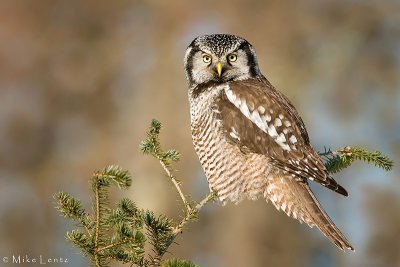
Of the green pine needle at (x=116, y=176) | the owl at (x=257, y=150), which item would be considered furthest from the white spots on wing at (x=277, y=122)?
the green pine needle at (x=116, y=176)

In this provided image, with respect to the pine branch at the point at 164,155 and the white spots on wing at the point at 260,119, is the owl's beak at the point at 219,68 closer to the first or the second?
the white spots on wing at the point at 260,119

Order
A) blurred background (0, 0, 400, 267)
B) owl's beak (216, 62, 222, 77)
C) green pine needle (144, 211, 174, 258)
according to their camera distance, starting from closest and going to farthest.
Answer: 1. green pine needle (144, 211, 174, 258)
2. owl's beak (216, 62, 222, 77)
3. blurred background (0, 0, 400, 267)

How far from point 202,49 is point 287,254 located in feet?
34.5

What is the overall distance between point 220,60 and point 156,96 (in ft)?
39.1

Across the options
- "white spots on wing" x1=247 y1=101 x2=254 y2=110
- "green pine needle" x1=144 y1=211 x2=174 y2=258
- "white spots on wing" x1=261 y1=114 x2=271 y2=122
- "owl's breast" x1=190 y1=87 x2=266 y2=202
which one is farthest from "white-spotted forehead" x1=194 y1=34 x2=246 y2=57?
"green pine needle" x1=144 y1=211 x2=174 y2=258

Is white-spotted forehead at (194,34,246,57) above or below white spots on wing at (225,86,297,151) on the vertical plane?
above

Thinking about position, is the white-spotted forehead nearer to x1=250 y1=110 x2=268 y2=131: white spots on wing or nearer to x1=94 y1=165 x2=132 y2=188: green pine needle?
x1=250 y1=110 x2=268 y2=131: white spots on wing

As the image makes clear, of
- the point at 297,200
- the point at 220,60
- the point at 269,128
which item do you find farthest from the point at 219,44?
the point at 297,200

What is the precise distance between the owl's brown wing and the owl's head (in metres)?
0.28

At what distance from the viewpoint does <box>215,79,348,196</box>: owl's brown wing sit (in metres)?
5.78

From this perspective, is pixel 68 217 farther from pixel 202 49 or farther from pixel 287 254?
pixel 287 254

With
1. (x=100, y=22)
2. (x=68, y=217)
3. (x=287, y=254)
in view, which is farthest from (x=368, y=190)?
(x=68, y=217)

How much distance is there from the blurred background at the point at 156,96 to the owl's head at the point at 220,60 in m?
9.02

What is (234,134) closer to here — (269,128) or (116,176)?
(269,128)
